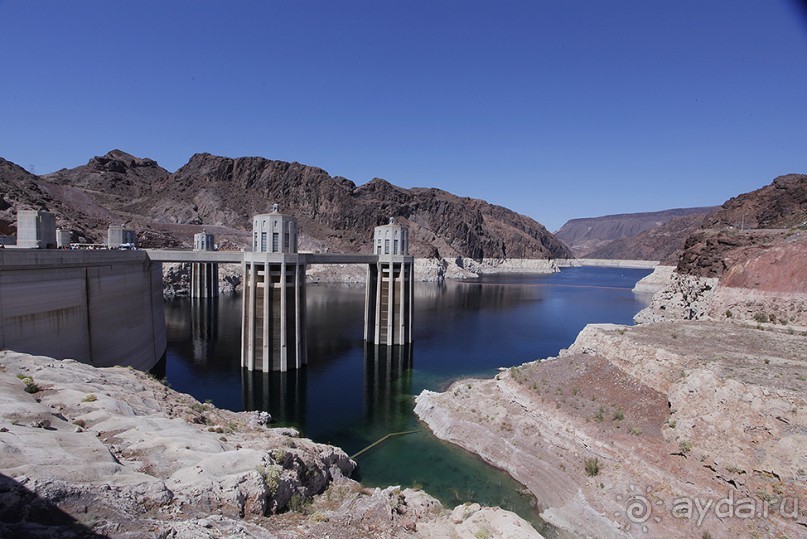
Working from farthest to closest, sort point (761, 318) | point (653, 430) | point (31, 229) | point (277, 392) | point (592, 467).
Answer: point (277, 392) < point (761, 318) < point (31, 229) < point (653, 430) < point (592, 467)

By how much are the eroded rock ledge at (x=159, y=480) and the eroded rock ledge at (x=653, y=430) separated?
32.0 ft

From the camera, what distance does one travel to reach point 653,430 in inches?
763

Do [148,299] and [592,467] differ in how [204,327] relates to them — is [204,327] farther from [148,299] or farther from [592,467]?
[592,467]

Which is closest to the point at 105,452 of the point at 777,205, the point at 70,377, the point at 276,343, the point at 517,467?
the point at 70,377

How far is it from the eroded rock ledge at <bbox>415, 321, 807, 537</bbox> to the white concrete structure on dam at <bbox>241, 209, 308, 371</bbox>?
14.3m

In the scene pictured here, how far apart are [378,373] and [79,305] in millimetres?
22970

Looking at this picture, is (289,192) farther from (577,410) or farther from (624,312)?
(577,410)

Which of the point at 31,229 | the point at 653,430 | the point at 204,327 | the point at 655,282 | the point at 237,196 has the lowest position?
the point at 204,327

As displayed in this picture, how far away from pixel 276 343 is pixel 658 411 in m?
27.3

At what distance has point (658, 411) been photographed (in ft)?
67.6

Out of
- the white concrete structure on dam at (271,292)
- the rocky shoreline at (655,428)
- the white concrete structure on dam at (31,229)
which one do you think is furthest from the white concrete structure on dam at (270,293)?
the rocky shoreline at (655,428)

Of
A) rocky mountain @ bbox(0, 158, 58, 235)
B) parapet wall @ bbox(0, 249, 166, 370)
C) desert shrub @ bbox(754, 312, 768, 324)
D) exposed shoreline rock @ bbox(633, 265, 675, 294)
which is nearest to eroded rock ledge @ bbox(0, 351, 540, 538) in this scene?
parapet wall @ bbox(0, 249, 166, 370)

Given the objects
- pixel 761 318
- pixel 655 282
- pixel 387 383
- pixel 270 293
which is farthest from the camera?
pixel 655 282

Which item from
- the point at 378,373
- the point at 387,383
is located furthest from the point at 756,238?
the point at 378,373
